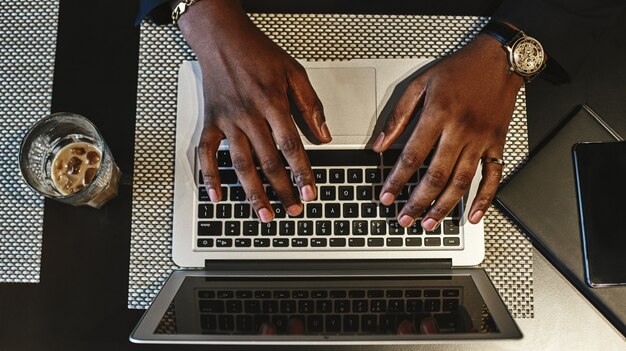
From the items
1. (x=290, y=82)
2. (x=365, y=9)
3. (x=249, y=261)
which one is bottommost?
(x=249, y=261)

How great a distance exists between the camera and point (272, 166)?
0.62 metres

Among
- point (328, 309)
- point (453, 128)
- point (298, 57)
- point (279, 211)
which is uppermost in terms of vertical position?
point (298, 57)

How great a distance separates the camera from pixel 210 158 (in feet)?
2.06

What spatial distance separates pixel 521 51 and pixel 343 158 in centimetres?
26

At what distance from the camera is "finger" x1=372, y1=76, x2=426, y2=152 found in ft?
2.08

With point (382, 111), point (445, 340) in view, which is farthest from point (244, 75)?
point (445, 340)

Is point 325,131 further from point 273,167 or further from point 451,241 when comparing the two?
point 451,241

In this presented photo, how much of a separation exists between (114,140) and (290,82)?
0.25 meters

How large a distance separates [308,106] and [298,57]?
92 millimetres

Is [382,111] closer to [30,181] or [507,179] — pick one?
[507,179]

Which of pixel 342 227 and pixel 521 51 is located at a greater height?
pixel 521 51

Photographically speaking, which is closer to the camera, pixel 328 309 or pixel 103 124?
pixel 328 309

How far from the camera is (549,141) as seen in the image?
2.15ft

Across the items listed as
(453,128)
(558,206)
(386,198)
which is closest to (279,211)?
(386,198)
